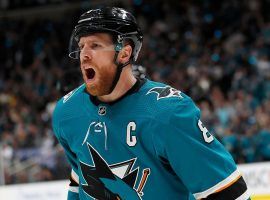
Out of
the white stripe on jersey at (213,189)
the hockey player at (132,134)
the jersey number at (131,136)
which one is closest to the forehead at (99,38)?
the hockey player at (132,134)

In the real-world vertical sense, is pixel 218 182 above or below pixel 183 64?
above

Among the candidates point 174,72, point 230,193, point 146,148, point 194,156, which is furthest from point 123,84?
point 174,72

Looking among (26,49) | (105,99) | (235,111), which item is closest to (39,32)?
(26,49)

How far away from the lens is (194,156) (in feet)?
5.42

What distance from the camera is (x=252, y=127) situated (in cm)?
566

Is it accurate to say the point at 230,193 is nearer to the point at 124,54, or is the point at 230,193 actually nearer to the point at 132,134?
the point at 132,134

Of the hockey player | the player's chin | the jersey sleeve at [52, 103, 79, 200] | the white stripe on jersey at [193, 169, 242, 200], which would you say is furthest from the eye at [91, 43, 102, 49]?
the white stripe on jersey at [193, 169, 242, 200]

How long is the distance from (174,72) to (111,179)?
6116 mm

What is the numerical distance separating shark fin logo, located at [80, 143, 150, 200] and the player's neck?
18 centimetres

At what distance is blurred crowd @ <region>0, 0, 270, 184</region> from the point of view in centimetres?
564

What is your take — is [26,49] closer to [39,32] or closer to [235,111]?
[39,32]

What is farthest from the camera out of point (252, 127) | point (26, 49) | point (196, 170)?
point (26, 49)

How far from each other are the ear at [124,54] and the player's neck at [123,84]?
3 cm

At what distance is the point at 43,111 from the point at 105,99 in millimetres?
6582
